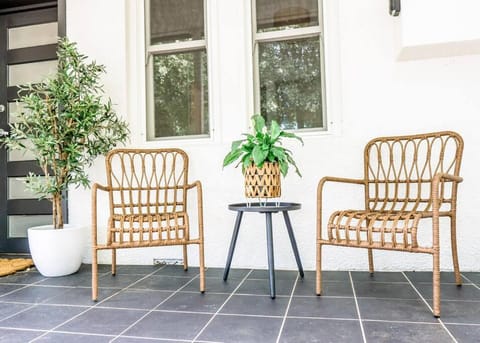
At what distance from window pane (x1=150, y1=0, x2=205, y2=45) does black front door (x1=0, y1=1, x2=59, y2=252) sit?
908 mm

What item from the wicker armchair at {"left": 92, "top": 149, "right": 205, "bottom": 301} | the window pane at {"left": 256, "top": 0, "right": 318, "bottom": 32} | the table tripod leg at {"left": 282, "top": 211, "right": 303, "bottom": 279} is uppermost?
the window pane at {"left": 256, "top": 0, "right": 318, "bottom": 32}

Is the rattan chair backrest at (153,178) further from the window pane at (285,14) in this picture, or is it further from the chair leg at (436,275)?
the chair leg at (436,275)

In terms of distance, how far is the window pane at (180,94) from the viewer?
108 inches

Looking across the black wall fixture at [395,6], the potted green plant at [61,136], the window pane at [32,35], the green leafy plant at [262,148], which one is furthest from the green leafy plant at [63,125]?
the black wall fixture at [395,6]

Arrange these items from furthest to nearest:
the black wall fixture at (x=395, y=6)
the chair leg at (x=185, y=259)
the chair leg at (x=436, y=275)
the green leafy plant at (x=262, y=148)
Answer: the chair leg at (x=185, y=259)
the black wall fixture at (x=395, y=6)
the green leafy plant at (x=262, y=148)
the chair leg at (x=436, y=275)

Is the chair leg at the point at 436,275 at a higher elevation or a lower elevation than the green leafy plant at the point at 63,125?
lower

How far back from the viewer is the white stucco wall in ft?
7.40

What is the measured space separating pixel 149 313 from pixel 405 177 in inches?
67.4

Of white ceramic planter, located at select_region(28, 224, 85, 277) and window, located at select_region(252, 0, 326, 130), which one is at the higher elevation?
window, located at select_region(252, 0, 326, 130)

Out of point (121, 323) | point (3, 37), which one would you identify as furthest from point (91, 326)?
point (3, 37)

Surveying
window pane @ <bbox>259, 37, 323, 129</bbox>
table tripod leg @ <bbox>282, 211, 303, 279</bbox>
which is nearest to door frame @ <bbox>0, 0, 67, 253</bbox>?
window pane @ <bbox>259, 37, 323, 129</bbox>

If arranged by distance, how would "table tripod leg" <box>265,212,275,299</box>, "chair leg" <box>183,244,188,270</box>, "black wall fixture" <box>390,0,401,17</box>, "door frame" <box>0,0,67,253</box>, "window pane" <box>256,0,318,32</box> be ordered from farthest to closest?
1. "door frame" <box>0,0,67,253</box>
2. "window pane" <box>256,0,318,32</box>
3. "chair leg" <box>183,244,188,270</box>
4. "black wall fixture" <box>390,0,401,17</box>
5. "table tripod leg" <box>265,212,275,299</box>

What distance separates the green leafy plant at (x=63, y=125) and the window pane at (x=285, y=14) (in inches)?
49.7

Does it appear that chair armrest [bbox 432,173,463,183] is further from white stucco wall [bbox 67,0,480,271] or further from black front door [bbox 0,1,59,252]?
black front door [bbox 0,1,59,252]
